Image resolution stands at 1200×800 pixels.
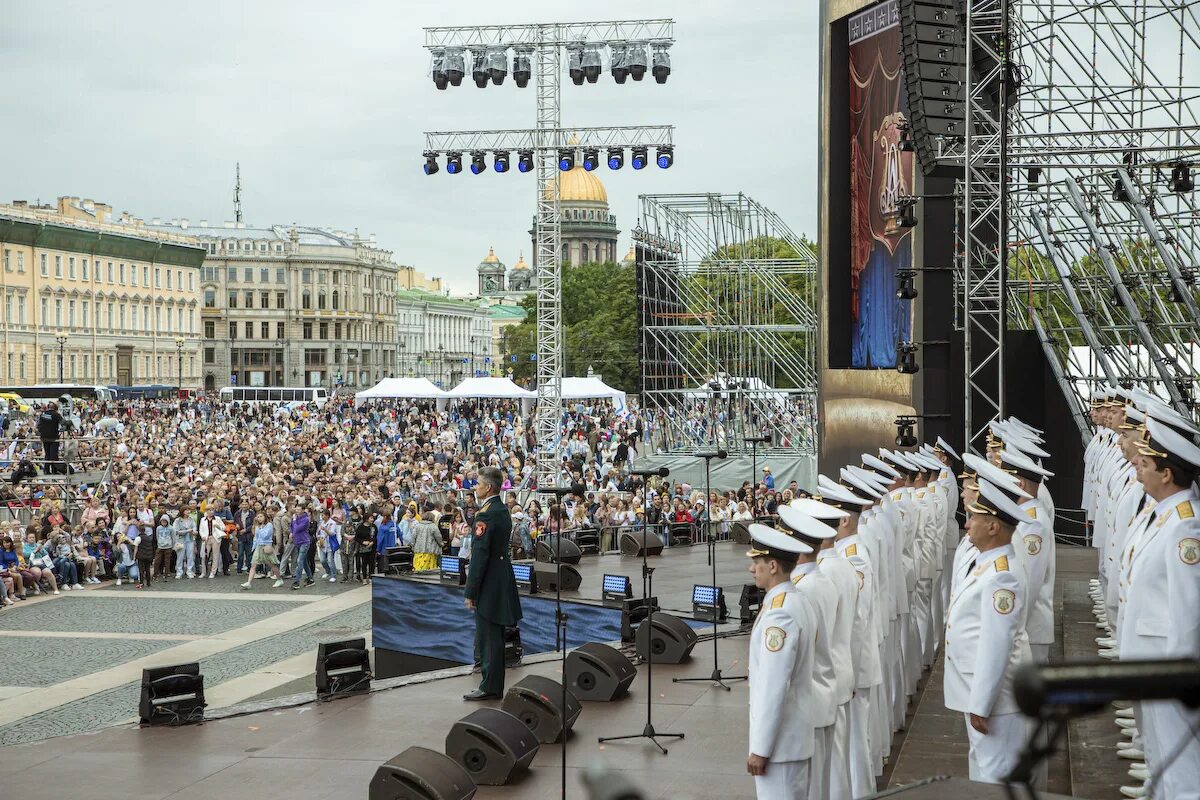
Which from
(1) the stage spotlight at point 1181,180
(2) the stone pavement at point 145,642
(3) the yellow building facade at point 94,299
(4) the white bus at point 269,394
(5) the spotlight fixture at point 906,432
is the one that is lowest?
(2) the stone pavement at point 145,642

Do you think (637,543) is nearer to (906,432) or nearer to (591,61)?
(906,432)

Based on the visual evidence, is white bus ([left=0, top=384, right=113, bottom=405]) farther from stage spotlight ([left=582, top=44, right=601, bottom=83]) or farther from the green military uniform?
the green military uniform

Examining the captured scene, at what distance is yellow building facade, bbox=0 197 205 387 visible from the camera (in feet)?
271

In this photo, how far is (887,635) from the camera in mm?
7711

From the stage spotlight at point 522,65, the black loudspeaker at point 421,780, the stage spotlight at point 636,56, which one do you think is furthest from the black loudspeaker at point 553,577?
the stage spotlight at point 636,56

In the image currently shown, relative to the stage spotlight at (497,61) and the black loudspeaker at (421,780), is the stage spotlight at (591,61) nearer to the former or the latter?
the stage spotlight at (497,61)

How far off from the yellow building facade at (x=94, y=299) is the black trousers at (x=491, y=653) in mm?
70236

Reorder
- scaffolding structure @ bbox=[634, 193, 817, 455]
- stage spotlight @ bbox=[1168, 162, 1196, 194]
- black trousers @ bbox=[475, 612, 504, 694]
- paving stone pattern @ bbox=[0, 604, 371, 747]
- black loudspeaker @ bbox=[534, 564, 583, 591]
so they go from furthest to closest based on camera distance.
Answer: scaffolding structure @ bbox=[634, 193, 817, 455] → black loudspeaker @ bbox=[534, 564, 583, 591] → stage spotlight @ bbox=[1168, 162, 1196, 194] → paving stone pattern @ bbox=[0, 604, 371, 747] → black trousers @ bbox=[475, 612, 504, 694]

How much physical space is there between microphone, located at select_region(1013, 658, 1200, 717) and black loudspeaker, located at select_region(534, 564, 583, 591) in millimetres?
15364

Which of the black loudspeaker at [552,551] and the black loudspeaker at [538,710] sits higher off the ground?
the black loudspeaker at [538,710]

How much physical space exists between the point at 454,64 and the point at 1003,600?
27.1 m

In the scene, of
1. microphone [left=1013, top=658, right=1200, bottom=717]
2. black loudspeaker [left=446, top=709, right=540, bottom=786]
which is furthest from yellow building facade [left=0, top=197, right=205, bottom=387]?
microphone [left=1013, top=658, right=1200, bottom=717]

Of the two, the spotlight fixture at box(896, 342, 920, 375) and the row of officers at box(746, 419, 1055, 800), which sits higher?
the spotlight fixture at box(896, 342, 920, 375)

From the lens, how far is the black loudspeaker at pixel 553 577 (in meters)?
16.8
